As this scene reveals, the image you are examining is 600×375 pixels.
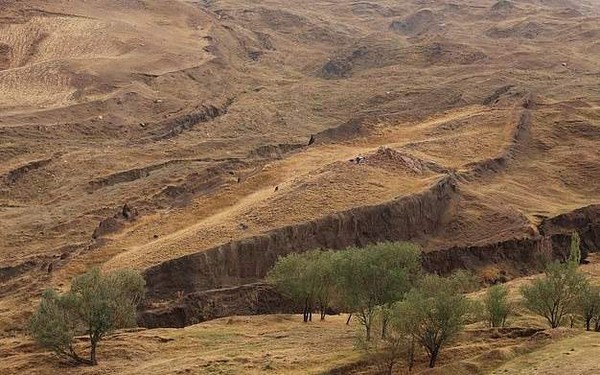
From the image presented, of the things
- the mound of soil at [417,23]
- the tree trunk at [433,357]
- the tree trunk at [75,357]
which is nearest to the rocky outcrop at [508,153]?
the tree trunk at [433,357]

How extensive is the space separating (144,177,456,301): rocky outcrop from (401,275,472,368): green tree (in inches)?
649

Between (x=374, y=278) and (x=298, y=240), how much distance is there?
12641mm

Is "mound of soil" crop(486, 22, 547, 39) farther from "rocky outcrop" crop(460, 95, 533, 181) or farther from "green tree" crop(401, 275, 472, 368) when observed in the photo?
"green tree" crop(401, 275, 472, 368)

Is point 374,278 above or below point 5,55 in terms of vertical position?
below

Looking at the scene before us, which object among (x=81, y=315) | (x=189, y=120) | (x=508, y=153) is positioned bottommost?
(x=81, y=315)

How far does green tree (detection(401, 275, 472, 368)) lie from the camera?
26.5m

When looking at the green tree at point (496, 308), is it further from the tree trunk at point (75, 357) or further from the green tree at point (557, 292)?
the tree trunk at point (75, 357)

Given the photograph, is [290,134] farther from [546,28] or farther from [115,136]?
[546,28]

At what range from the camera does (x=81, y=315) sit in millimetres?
31422

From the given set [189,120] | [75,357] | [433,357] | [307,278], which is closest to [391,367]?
[433,357]

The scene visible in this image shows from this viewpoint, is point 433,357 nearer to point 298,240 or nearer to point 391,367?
point 391,367

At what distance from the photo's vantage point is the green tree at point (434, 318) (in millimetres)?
26547

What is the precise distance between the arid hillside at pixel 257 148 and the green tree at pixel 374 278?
10.5 m

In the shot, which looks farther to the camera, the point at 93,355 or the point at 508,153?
the point at 508,153
